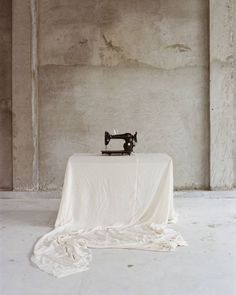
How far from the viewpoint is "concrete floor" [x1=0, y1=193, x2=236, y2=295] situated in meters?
→ 2.75

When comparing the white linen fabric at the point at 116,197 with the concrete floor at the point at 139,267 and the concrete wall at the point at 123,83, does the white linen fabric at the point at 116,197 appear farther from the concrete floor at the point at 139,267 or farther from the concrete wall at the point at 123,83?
the concrete wall at the point at 123,83

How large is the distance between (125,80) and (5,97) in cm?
203

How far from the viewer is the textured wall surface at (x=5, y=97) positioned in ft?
21.2

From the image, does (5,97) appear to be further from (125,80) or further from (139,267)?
(139,267)

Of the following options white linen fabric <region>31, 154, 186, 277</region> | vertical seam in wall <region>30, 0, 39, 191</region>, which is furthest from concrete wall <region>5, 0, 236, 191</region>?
white linen fabric <region>31, 154, 186, 277</region>

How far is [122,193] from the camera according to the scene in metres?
4.30

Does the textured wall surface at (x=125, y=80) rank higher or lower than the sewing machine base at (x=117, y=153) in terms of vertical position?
higher

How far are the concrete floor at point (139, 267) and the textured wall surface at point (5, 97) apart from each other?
1959 mm

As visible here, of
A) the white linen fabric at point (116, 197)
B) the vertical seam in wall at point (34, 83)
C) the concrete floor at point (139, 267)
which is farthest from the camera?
the vertical seam in wall at point (34, 83)

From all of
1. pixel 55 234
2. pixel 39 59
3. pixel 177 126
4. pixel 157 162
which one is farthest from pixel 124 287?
pixel 39 59

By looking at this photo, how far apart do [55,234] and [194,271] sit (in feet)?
5.15

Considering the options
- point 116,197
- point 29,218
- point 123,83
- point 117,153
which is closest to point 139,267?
point 116,197

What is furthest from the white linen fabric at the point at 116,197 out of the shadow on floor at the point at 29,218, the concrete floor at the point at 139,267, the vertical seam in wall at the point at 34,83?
the vertical seam in wall at the point at 34,83

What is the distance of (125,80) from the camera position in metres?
6.46
